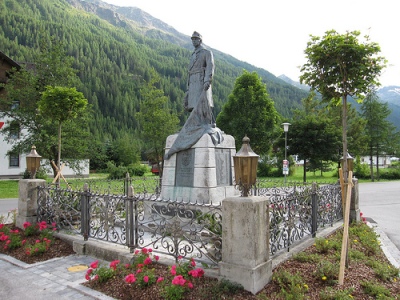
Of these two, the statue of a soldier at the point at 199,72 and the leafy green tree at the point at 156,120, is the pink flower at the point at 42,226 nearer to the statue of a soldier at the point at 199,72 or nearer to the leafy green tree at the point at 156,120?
the statue of a soldier at the point at 199,72

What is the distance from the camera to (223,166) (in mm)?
8320

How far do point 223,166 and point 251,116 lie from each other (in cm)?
2430

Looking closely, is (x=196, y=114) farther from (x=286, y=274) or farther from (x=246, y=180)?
(x=286, y=274)

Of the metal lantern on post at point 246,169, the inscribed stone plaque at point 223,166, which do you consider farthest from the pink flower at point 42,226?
the metal lantern on post at point 246,169

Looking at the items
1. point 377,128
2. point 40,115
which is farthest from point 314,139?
point 40,115

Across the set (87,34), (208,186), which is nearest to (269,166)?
(208,186)

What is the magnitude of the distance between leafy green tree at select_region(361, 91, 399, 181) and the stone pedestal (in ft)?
117

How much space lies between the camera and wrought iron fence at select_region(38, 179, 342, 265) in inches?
201

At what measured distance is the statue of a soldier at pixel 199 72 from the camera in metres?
8.38

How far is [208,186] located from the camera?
24.9 feet

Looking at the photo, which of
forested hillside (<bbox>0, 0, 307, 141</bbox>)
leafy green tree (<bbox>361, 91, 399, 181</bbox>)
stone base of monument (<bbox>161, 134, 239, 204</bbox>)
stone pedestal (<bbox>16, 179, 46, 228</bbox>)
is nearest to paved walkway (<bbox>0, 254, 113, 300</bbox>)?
stone pedestal (<bbox>16, 179, 46, 228</bbox>)

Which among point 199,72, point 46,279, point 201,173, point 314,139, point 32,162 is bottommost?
point 46,279

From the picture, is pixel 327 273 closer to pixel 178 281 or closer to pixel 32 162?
pixel 178 281

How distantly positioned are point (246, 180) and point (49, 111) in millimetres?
10841
